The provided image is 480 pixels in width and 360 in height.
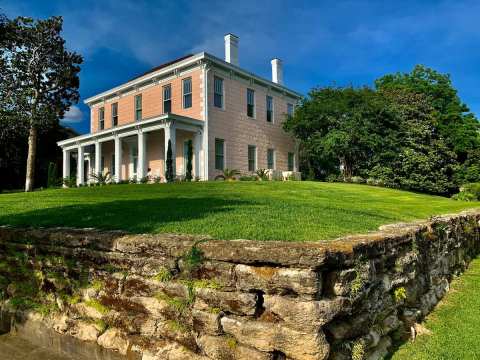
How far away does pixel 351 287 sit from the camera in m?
2.70

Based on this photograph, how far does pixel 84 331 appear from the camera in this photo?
3.47 metres

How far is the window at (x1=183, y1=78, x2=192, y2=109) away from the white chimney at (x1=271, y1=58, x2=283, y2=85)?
6.97 meters

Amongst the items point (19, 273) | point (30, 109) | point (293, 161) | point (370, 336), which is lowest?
point (370, 336)

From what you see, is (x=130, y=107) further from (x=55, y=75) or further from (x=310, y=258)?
(x=310, y=258)

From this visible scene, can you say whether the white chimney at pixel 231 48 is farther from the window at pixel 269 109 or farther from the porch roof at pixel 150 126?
the porch roof at pixel 150 126

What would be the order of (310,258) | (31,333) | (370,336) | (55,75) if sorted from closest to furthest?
(310,258) < (370,336) < (31,333) < (55,75)

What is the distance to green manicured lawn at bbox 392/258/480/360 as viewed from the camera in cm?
341

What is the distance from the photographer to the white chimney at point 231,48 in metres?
21.4

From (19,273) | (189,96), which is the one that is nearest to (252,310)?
(19,273)

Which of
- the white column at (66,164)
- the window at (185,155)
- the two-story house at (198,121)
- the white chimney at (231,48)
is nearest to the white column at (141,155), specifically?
the two-story house at (198,121)

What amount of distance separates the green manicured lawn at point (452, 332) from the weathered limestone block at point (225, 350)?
56.3 inches

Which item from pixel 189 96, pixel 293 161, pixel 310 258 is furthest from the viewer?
pixel 293 161

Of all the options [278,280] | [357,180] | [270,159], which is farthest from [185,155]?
[278,280]

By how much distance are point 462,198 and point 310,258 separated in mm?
19116
